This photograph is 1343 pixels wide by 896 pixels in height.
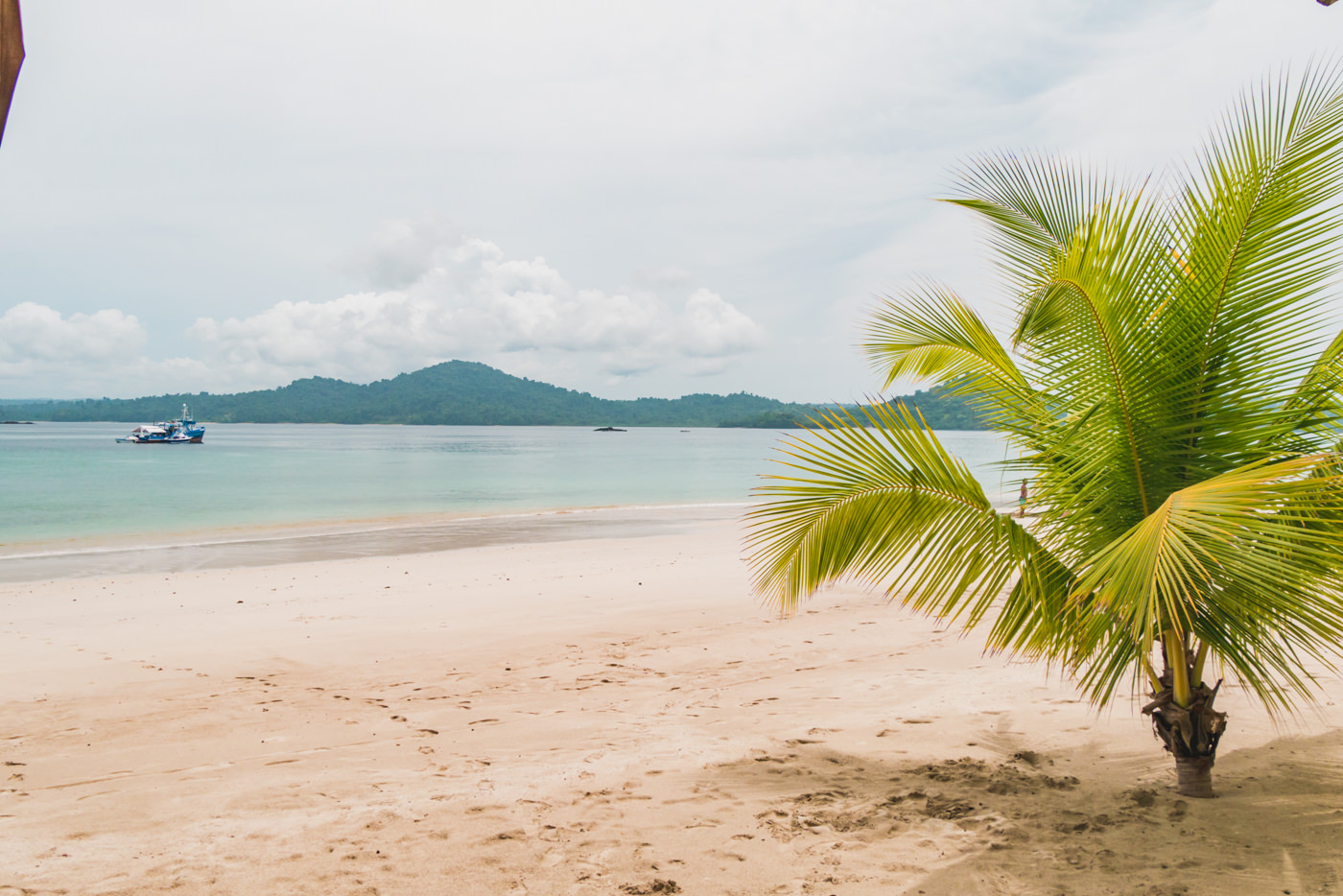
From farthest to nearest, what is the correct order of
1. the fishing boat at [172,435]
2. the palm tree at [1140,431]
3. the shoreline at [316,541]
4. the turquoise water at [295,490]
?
1. the fishing boat at [172,435]
2. the turquoise water at [295,490]
3. the shoreline at [316,541]
4. the palm tree at [1140,431]

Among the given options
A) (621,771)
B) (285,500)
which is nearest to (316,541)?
(285,500)

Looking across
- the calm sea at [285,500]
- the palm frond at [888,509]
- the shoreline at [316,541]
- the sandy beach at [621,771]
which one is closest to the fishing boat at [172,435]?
the calm sea at [285,500]

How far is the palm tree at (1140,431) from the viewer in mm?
3227

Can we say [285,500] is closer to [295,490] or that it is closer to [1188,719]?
[295,490]

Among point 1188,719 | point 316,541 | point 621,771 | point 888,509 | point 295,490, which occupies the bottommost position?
point 295,490

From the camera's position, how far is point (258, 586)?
1166cm

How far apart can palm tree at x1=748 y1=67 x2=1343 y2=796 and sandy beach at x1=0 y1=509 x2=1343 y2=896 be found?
2.36ft

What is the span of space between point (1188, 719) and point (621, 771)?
9.35 ft

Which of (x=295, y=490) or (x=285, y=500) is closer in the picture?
(x=285, y=500)

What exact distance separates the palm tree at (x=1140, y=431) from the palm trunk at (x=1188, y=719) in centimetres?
1

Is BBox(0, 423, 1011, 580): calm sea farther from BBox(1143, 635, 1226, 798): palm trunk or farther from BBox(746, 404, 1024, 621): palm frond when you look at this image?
BBox(1143, 635, 1226, 798): palm trunk

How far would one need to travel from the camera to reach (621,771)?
4277 mm

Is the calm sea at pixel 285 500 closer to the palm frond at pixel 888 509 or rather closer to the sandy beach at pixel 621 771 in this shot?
the palm frond at pixel 888 509

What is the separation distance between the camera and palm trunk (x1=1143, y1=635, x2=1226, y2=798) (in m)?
3.58
